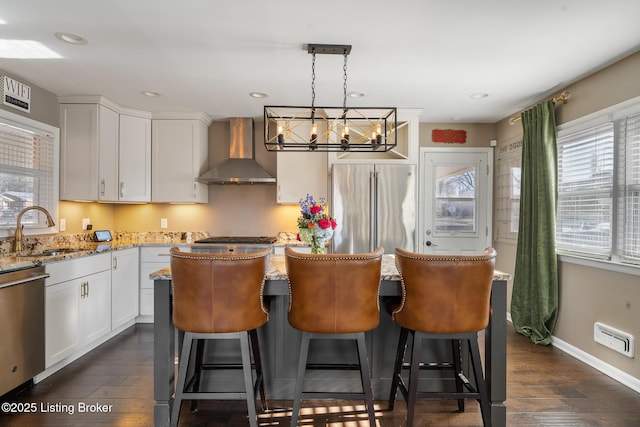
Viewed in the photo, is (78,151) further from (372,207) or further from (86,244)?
(372,207)

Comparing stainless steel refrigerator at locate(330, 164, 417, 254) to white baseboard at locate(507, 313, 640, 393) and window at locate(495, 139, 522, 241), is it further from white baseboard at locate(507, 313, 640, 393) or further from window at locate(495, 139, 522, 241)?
white baseboard at locate(507, 313, 640, 393)

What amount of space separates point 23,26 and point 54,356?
239cm

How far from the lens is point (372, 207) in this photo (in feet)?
13.0

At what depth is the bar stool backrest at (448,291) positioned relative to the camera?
1813mm

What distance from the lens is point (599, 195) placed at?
300 centimetres

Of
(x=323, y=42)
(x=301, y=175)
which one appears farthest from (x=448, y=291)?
(x=301, y=175)

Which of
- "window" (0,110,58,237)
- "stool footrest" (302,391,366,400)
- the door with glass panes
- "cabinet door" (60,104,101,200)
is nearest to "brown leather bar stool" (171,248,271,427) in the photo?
"stool footrest" (302,391,366,400)

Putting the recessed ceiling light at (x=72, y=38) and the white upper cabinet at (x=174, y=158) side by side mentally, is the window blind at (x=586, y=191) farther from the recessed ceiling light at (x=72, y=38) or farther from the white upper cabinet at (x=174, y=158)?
the recessed ceiling light at (x=72, y=38)

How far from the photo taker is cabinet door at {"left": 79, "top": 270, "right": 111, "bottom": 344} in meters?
3.11

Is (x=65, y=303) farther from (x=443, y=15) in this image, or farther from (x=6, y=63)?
Result: (x=443, y=15)

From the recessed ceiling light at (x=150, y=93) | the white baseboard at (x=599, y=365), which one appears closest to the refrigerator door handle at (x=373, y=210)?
the white baseboard at (x=599, y=365)

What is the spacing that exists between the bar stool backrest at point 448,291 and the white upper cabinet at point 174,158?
10.8ft

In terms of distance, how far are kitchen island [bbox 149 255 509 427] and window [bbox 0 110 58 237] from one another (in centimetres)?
213

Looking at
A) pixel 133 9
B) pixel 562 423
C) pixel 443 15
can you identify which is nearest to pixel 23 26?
pixel 133 9
